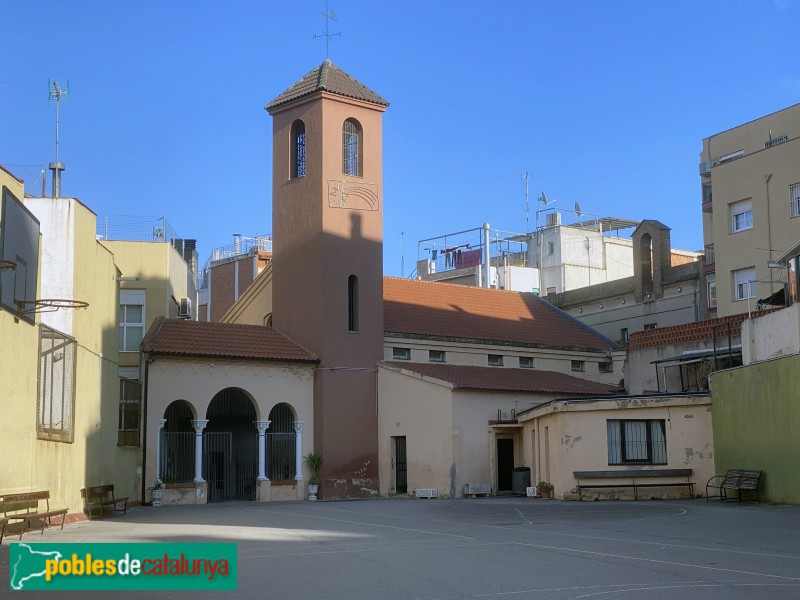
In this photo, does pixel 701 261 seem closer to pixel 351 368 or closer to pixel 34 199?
pixel 351 368

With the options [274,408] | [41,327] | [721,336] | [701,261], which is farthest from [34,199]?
[701,261]

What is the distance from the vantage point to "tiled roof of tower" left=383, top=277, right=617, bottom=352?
43.5m

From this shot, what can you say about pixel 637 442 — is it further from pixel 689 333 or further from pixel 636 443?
pixel 689 333

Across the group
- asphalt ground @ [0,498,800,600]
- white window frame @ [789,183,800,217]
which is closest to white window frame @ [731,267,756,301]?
white window frame @ [789,183,800,217]

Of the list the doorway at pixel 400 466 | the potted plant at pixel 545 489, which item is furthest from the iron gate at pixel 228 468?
the potted plant at pixel 545 489

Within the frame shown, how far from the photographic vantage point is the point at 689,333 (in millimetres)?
38281

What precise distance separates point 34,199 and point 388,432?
18.3 metres

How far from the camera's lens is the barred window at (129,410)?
3278 centimetres

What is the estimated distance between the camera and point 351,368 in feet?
128

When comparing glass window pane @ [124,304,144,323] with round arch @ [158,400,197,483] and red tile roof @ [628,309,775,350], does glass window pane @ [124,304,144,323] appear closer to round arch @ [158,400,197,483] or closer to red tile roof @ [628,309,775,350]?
round arch @ [158,400,197,483]

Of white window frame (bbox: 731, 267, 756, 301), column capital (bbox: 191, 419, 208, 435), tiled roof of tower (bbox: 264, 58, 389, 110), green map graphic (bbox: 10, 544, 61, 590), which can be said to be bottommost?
green map graphic (bbox: 10, 544, 61, 590)

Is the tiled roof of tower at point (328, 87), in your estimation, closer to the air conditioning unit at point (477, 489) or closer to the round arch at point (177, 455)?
the round arch at point (177, 455)

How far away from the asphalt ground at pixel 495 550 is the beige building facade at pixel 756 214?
65.9ft

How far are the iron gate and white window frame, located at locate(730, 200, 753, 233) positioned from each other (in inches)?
897
